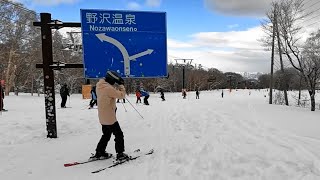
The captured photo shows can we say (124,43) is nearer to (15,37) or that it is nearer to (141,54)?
(141,54)

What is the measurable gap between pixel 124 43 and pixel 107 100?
14.4 ft

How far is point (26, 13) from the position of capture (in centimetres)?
4553

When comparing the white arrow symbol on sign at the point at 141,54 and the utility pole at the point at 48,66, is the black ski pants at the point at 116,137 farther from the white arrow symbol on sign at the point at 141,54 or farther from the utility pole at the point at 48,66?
the white arrow symbol on sign at the point at 141,54

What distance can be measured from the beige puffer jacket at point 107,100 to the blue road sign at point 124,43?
3935 millimetres

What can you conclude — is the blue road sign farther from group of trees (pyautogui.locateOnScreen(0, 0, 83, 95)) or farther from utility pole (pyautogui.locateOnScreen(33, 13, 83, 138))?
group of trees (pyautogui.locateOnScreen(0, 0, 83, 95))

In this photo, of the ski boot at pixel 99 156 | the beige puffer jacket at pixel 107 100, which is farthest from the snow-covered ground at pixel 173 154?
the beige puffer jacket at pixel 107 100

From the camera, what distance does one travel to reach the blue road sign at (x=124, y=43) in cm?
1044

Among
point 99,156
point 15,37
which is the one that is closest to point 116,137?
point 99,156

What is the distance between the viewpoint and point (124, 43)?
10711 mm

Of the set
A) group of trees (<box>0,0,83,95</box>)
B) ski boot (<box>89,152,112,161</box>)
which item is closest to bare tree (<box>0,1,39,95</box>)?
group of trees (<box>0,0,83,95</box>)

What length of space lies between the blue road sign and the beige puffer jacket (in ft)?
12.9

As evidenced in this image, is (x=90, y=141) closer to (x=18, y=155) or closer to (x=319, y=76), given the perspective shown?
(x=18, y=155)

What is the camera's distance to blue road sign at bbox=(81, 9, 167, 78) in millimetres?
10438

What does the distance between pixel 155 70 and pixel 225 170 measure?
5.83m
